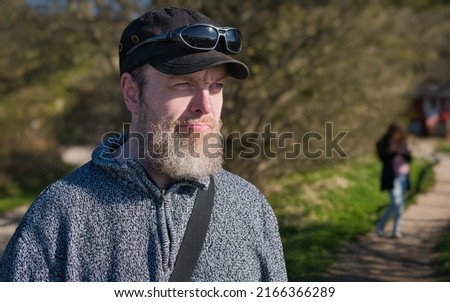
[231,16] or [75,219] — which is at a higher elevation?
[231,16]

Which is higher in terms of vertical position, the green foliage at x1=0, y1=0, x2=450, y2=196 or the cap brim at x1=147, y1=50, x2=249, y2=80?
the green foliage at x1=0, y1=0, x2=450, y2=196

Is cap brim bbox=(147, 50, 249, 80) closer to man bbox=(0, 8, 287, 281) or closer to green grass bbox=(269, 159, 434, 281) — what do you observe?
man bbox=(0, 8, 287, 281)

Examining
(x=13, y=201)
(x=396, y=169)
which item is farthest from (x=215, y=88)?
(x=13, y=201)

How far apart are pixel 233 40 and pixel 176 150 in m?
0.45

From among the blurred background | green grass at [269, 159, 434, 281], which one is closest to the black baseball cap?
green grass at [269, 159, 434, 281]

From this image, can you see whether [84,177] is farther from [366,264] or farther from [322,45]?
[322,45]

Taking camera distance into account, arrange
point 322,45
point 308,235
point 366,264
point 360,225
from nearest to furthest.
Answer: point 366,264 → point 308,235 → point 360,225 → point 322,45

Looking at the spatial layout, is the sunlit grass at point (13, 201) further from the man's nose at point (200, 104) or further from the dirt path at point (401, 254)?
the man's nose at point (200, 104)

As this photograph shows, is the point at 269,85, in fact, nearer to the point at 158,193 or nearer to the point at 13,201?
the point at 13,201

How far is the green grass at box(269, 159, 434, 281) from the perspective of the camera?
829cm

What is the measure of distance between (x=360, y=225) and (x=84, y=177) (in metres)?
9.06

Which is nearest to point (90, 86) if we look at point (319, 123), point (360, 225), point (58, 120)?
point (58, 120)

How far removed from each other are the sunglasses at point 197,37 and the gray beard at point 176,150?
0.25 metres

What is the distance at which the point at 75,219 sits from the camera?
204cm
